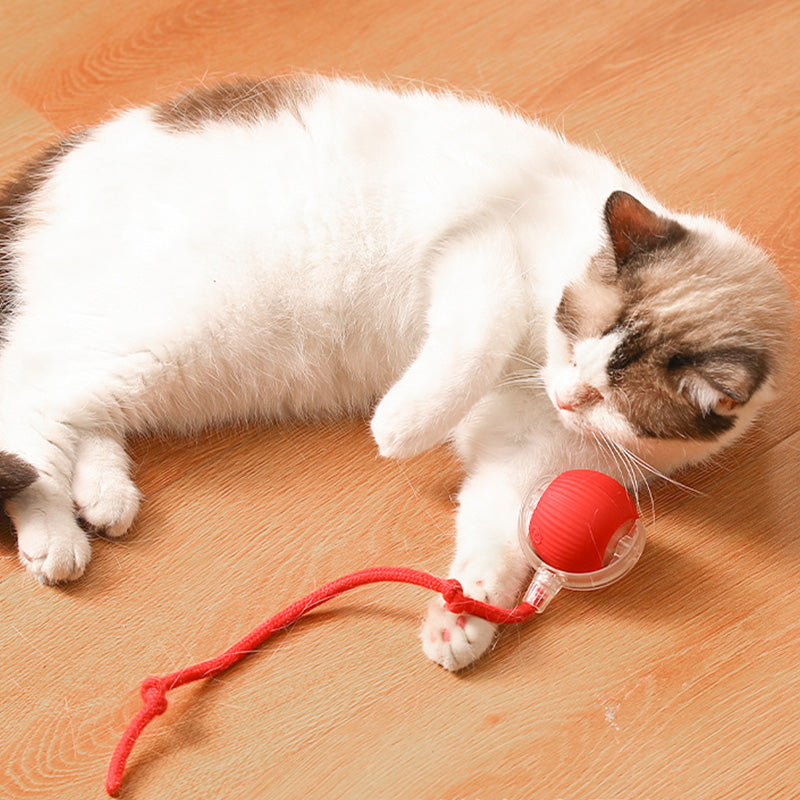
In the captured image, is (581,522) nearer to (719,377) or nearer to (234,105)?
(719,377)

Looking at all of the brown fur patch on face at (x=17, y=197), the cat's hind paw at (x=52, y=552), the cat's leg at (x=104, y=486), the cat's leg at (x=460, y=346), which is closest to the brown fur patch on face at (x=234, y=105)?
the brown fur patch on face at (x=17, y=197)

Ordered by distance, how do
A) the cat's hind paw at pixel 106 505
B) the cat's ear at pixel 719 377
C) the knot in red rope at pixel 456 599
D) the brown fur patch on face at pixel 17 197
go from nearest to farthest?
1. the cat's ear at pixel 719 377
2. the knot in red rope at pixel 456 599
3. the cat's hind paw at pixel 106 505
4. the brown fur patch on face at pixel 17 197

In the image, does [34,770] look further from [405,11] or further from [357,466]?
[405,11]

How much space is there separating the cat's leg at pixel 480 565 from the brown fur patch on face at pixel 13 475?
640 mm

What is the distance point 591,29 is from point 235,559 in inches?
61.8

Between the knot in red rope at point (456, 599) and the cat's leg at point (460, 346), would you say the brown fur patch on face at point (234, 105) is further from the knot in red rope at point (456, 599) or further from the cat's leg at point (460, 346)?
the knot in red rope at point (456, 599)

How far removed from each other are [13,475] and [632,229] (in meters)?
0.98

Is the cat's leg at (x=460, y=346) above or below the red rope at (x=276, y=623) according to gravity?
above

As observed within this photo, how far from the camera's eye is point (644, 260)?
1336 mm

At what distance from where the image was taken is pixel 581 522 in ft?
4.29

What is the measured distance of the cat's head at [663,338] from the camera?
4.16 ft

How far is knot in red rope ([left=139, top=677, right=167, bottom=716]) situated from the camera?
129 centimetres

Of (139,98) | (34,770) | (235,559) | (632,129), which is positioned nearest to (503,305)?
(235,559)

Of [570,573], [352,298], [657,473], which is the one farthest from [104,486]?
[657,473]
